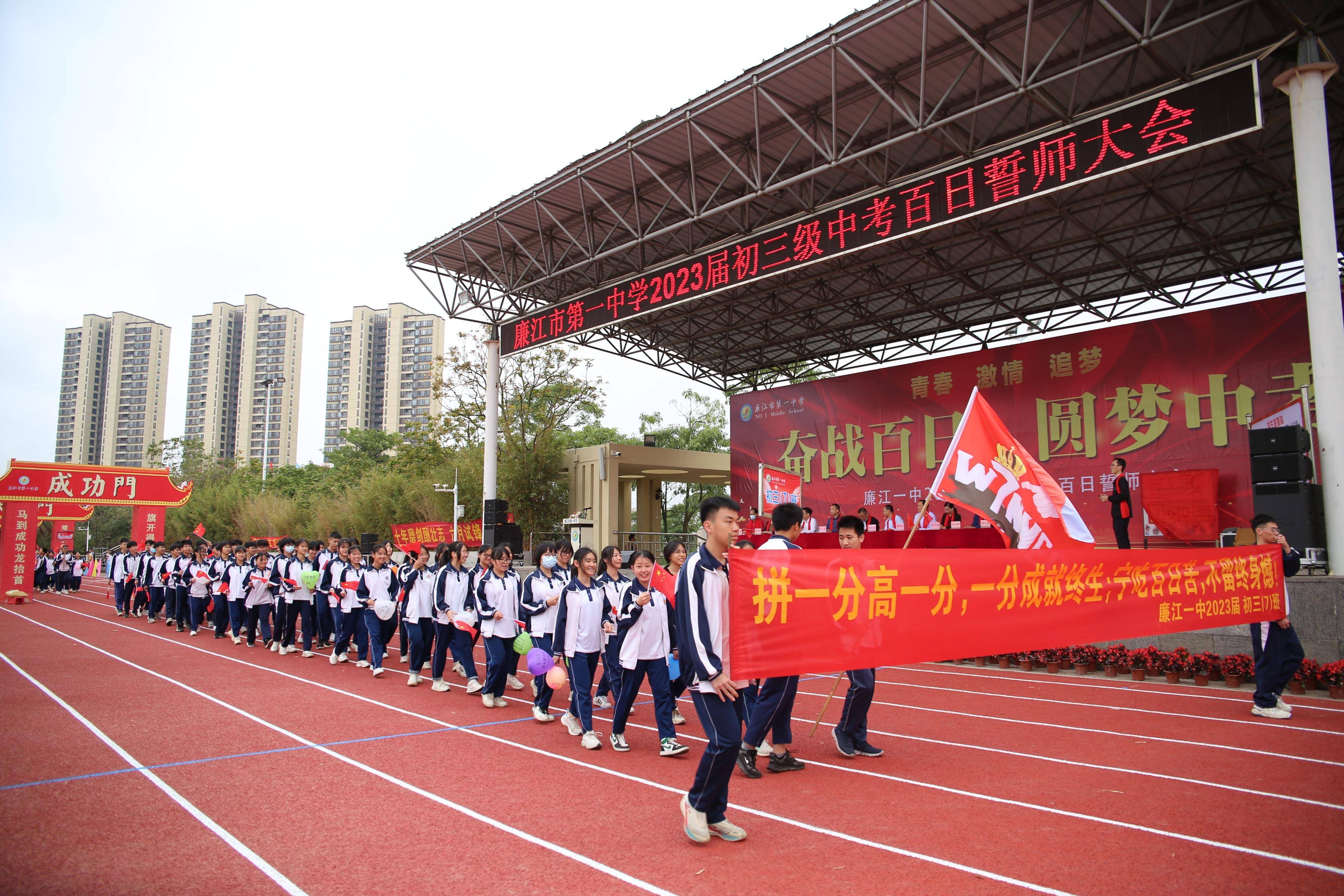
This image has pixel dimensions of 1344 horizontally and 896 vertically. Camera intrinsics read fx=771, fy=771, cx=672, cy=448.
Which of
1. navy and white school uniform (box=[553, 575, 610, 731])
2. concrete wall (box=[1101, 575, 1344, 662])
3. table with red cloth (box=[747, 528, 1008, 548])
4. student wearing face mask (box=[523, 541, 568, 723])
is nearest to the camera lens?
navy and white school uniform (box=[553, 575, 610, 731])

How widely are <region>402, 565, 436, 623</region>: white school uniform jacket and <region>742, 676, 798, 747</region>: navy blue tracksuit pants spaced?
15.2 ft

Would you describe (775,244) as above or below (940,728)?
above

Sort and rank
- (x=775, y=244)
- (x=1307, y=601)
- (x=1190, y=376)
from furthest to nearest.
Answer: (x=1190, y=376) → (x=775, y=244) → (x=1307, y=601)

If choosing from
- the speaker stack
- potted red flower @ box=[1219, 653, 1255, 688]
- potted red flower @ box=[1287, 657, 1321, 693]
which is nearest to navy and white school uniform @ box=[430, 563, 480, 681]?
potted red flower @ box=[1219, 653, 1255, 688]

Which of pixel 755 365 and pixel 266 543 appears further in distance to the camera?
pixel 755 365

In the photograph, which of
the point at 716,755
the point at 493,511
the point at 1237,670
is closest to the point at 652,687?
the point at 716,755

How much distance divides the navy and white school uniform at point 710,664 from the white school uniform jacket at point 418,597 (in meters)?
5.42

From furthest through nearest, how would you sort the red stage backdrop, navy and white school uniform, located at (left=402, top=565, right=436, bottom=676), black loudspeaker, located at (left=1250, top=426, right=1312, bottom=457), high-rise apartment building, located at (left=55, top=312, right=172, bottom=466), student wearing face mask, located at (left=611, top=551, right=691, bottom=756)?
high-rise apartment building, located at (left=55, top=312, right=172, bottom=466) < the red stage backdrop < black loudspeaker, located at (left=1250, top=426, right=1312, bottom=457) < navy and white school uniform, located at (left=402, top=565, right=436, bottom=676) < student wearing face mask, located at (left=611, top=551, right=691, bottom=756)

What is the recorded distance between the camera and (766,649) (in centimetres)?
380

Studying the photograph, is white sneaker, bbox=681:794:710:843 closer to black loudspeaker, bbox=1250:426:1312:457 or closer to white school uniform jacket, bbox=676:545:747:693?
white school uniform jacket, bbox=676:545:747:693

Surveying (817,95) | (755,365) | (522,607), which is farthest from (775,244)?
(755,365)

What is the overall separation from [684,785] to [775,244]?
8.68 metres

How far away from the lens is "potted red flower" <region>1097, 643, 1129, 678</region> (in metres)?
8.74

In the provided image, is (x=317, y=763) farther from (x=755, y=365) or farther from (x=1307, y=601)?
(x=755, y=365)
